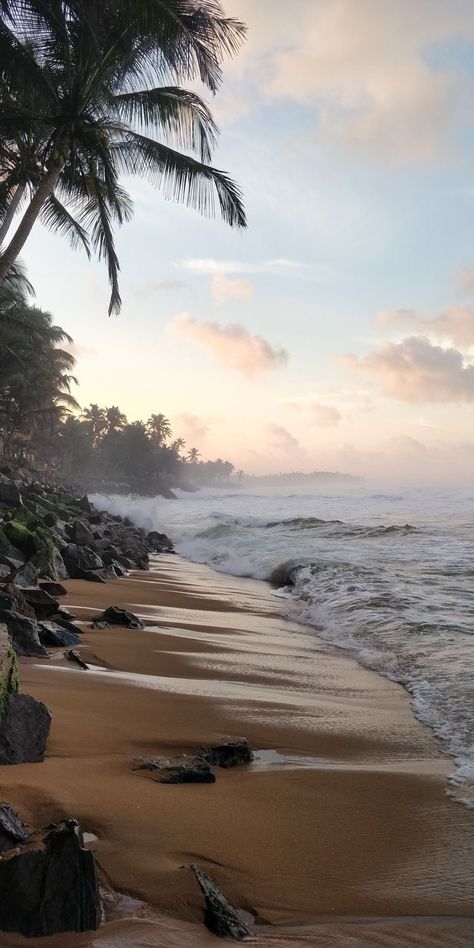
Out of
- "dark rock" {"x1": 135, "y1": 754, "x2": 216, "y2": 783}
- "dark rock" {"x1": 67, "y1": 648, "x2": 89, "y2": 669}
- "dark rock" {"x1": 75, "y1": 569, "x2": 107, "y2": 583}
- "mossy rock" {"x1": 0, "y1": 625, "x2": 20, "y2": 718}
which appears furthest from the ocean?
"dark rock" {"x1": 75, "y1": 569, "x2": 107, "y2": 583}

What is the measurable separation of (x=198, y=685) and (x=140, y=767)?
1.66 meters

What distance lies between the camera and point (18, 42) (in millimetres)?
10820

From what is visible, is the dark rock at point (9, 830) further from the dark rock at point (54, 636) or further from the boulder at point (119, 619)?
the boulder at point (119, 619)

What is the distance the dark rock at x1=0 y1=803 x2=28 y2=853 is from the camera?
5.87ft

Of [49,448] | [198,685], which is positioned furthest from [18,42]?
[49,448]

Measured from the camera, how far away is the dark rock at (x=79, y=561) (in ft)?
29.7

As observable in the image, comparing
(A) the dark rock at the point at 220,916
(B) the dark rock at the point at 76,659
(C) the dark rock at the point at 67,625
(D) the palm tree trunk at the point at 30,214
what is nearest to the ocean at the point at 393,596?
(A) the dark rock at the point at 220,916

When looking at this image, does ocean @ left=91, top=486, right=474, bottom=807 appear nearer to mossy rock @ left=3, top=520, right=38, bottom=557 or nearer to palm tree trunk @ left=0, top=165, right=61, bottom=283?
mossy rock @ left=3, top=520, right=38, bottom=557

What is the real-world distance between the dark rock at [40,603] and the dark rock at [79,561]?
11.7ft

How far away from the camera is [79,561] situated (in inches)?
376

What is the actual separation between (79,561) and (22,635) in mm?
5474

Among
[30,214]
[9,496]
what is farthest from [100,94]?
[9,496]

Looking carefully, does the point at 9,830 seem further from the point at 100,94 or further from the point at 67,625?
the point at 100,94

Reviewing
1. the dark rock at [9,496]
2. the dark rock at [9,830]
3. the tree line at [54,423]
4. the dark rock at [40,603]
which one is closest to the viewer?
the dark rock at [9,830]
